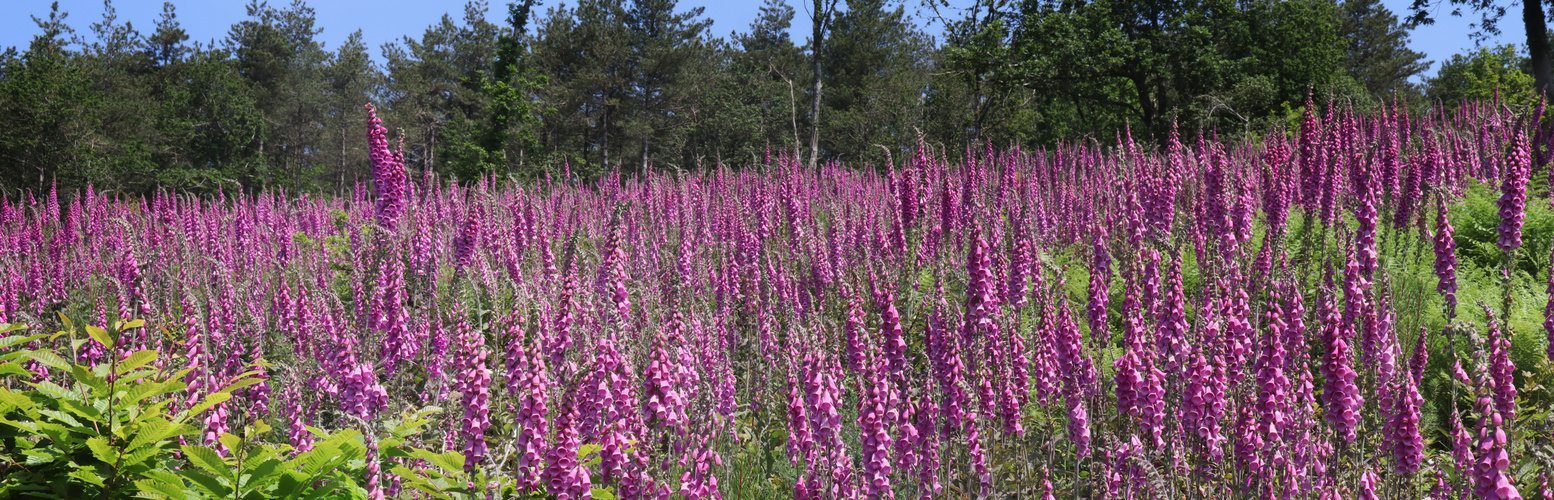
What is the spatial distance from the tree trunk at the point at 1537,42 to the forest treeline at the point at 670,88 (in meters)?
3.78

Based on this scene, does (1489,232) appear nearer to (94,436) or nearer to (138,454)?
(138,454)

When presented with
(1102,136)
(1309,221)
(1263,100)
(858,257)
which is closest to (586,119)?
(1102,136)

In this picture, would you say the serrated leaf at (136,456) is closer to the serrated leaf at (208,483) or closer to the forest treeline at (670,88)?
the serrated leaf at (208,483)

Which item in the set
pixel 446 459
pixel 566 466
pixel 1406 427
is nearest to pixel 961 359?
pixel 1406 427

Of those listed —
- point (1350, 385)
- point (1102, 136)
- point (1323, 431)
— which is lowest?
point (1323, 431)

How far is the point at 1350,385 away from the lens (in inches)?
104

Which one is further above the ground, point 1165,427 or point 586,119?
point 586,119

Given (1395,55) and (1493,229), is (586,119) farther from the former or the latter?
(1395,55)

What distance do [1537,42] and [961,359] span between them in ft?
74.8

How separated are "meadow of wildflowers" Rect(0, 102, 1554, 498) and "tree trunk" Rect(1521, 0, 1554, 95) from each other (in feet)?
48.2

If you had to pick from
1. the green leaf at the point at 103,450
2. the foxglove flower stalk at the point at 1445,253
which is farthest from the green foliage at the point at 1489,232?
the green leaf at the point at 103,450

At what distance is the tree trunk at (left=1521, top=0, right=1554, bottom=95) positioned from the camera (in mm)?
17625

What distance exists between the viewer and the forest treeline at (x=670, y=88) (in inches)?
974

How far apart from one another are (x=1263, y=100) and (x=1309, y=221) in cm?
2244
